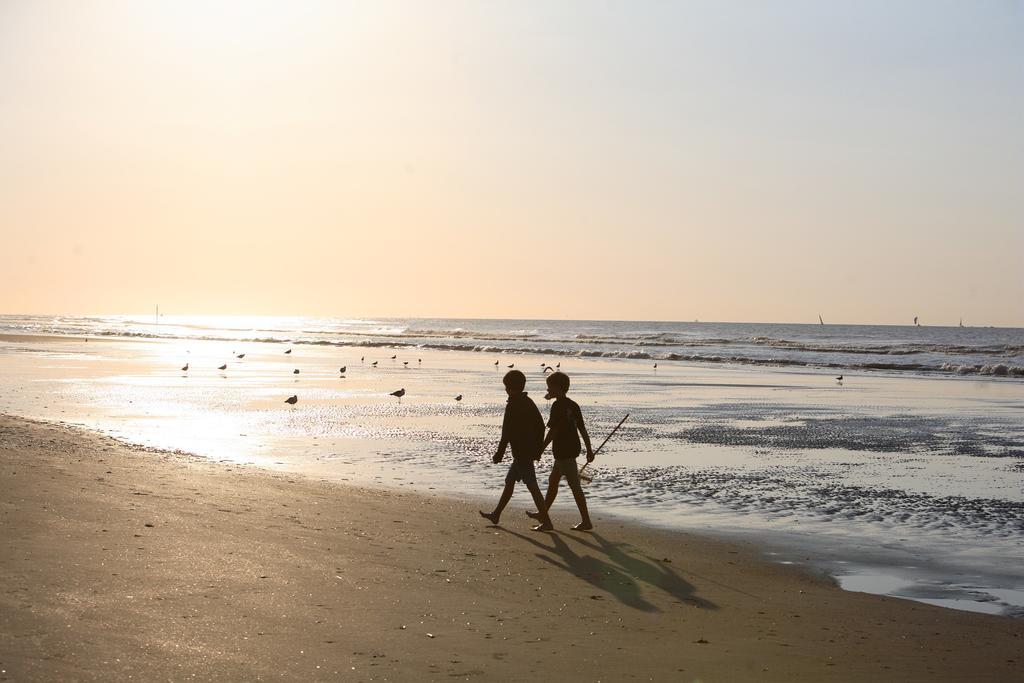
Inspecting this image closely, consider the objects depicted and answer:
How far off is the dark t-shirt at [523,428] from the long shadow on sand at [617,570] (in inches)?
42.1

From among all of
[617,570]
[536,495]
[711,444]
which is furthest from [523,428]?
[711,444]

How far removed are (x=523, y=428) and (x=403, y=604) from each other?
12.3 feet

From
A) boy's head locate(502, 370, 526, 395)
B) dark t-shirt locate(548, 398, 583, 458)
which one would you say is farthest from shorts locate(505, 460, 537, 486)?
boy's head locate(502, 370, 526, 395)

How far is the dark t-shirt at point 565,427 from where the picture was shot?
10.1m

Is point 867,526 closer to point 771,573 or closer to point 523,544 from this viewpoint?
point 771,573

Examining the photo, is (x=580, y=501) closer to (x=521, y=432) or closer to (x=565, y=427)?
(x=565, y=427)

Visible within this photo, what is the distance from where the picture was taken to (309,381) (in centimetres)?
3325

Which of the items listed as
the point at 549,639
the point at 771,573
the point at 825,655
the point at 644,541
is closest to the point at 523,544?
the point at 644,541

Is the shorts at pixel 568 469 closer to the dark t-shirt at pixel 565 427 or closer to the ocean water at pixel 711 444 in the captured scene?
the dark t-shirt at pixel 565 427

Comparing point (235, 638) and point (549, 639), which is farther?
point (549, 639)

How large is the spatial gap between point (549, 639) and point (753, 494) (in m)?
6.76

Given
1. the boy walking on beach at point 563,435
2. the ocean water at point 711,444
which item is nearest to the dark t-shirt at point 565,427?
the boy walking on beach at point 563,435

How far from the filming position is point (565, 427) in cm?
1013

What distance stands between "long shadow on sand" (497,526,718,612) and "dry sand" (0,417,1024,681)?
0.03 meters
